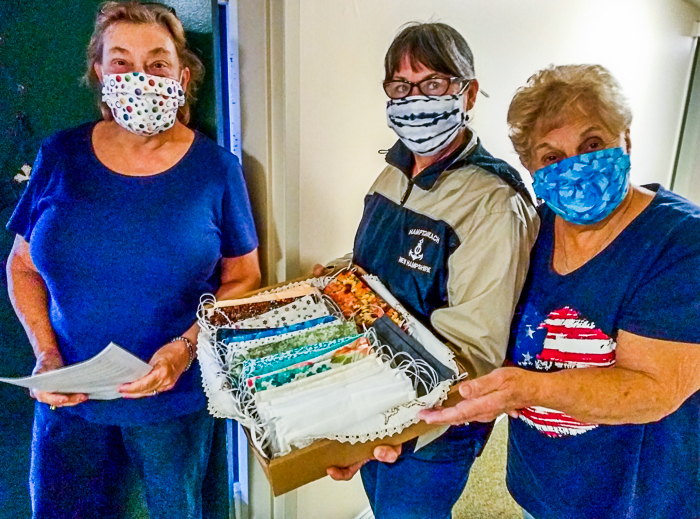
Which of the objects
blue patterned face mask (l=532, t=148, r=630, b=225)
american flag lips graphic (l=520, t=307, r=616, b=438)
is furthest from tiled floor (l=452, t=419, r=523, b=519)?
blue patterned face mask (l=532, t=148, r=630, b=225)

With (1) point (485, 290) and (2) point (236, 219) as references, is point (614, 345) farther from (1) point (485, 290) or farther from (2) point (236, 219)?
(2) point (236, 219)

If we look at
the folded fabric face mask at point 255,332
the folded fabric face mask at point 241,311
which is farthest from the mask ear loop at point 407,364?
the folded fabric face mask at point 241,311

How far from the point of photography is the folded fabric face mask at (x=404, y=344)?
0.83 meters

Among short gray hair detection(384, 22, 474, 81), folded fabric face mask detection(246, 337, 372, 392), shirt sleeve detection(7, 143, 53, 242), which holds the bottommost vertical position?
folded fabric face mask detection(246, 337, 372, 392)

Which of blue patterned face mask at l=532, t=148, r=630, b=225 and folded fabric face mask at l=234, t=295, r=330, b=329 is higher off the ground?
blue patterned face mask at l=532, t=148, r=630, b=225

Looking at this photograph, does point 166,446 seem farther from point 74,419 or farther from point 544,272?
point 544,272

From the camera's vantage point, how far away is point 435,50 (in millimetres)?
955

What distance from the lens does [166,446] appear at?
110 cm

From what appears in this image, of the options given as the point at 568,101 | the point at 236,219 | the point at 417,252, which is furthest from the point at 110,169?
the point at 568,101

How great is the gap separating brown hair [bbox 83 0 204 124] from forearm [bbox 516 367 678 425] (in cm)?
88

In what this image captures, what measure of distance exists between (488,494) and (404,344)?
53.8 inches

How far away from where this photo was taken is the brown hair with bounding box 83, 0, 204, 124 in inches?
34.6

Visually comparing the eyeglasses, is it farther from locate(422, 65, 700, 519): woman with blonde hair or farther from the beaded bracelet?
the beaded bracelet

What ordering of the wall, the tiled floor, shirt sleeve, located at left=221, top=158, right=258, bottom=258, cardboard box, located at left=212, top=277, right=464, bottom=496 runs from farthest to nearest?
the tiled floor → the wall → shirt sleeve, located at left=221, top=158, right=258, bottom=258 → cardboard box, located at left=212, top=277, right=464, bottom=496
